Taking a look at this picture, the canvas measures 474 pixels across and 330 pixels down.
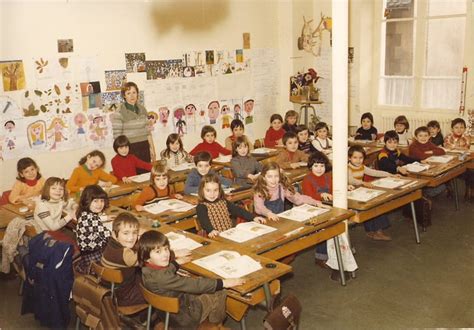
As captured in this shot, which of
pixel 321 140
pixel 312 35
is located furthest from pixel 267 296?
pixel 312 35

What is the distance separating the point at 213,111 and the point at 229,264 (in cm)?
558

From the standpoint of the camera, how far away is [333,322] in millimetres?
4695

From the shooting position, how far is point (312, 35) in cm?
Answer: 1043

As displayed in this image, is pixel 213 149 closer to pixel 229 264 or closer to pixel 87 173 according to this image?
pixel 87 173

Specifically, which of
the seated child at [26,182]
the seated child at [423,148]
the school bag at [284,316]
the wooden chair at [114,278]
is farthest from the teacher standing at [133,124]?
the school bag at [284,316]

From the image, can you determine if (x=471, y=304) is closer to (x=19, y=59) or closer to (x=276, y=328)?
(x=276, y=328)

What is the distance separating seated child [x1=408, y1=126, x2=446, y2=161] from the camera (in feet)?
25.5

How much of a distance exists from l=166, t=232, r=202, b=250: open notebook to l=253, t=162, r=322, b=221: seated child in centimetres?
98

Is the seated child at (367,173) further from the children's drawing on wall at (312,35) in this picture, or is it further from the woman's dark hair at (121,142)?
the children's drawing on wall at (312,35)

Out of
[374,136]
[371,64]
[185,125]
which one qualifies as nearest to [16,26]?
[185,125]

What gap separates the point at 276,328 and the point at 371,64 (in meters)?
7.76

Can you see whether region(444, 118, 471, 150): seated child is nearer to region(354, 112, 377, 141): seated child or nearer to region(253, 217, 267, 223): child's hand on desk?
region(354, 112, 377, 141): seated child

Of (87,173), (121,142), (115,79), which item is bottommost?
(87,173)

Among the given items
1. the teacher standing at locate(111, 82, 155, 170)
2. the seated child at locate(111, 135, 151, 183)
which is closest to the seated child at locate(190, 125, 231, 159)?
the teacher standing at locate(111, 82, 155, 170)
